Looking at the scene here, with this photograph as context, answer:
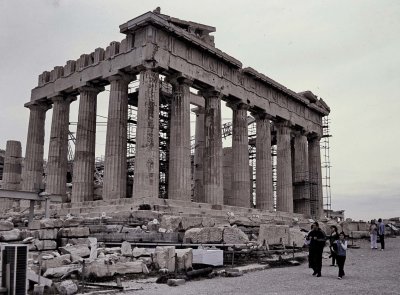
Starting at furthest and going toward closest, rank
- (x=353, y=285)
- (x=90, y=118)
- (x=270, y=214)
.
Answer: (x=270, y=214) < (x=90, y=118) < (x=353, y=285)

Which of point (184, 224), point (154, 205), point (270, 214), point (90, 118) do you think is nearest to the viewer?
point (184, 224)

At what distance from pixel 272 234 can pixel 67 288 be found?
10689mm

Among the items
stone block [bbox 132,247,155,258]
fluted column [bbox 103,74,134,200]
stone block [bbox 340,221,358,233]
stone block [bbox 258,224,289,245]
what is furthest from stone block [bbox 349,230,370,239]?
stone block [bbox 132,247,155,258]

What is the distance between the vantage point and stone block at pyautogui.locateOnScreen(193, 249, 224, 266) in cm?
1441

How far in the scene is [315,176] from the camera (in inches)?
1671

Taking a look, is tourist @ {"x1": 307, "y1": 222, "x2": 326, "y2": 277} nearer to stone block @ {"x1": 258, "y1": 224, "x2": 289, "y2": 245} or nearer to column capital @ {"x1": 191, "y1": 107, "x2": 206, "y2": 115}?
stone block @ {"x1": 258, "y1": 224, "x2": 289, "y2": 245}

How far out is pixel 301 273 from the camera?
14438mm

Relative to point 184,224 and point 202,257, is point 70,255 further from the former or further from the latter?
point 184,224

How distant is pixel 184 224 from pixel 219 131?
11.9 meters

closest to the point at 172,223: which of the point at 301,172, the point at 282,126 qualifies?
the point at 282,126

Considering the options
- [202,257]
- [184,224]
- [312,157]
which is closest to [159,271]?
[202,257]

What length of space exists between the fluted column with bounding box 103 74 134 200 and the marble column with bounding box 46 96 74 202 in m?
5.18

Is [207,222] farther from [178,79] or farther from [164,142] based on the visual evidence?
[164,142]

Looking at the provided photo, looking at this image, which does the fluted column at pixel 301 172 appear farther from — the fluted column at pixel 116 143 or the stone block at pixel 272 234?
the stone block at pixel 272 234
